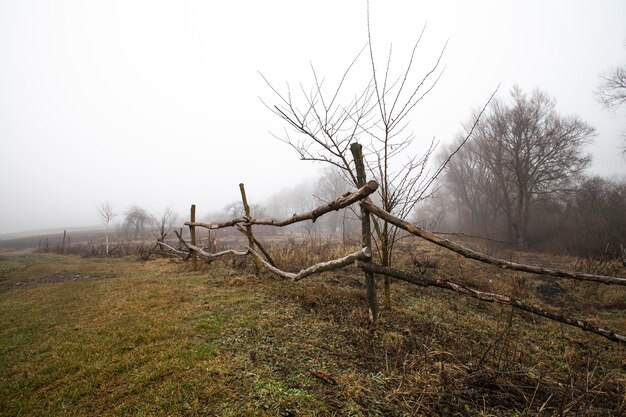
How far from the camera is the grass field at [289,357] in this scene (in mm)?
2102

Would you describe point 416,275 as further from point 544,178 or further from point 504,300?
point 544,178

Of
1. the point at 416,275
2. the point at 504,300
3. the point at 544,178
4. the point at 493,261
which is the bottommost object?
the point at 504,300

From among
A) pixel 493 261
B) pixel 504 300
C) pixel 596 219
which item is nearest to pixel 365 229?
pixel 493 261

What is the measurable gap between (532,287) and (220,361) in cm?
957

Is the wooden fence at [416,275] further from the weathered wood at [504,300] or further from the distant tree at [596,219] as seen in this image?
the distant tree at [596,219]

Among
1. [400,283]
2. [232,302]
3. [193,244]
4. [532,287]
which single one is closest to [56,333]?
[232,302]

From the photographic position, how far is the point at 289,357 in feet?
9.29

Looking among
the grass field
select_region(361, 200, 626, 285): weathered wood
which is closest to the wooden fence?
select_region(361, 200, 626, 285): weathered wood

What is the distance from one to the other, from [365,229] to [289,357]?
1.63 metres

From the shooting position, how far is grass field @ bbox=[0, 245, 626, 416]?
2.10 m

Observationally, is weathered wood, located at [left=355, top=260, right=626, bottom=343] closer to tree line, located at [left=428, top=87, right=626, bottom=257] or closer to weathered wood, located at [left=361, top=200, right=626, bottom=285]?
weathered wood, located at [left=361, top=200, right=626, bottom=285]

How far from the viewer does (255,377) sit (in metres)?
2.43

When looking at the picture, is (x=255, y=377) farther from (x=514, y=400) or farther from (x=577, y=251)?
(x=577, y=251)

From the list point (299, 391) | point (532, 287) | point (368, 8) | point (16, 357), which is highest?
point (368, 8)
